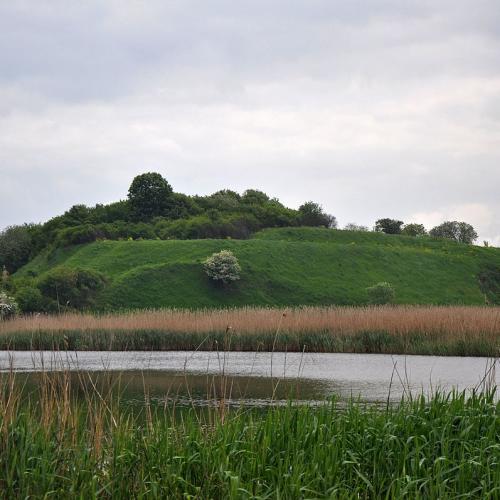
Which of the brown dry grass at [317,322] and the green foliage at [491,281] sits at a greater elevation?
the green foliage at [491,281]

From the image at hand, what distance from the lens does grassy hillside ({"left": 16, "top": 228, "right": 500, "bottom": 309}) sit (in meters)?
51.0

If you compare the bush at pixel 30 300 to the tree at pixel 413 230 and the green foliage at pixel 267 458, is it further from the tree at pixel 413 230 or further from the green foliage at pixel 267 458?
the tree at pixel 413 230

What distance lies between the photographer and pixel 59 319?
103 feet

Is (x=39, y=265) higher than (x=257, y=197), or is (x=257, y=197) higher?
(x=257, y=197)

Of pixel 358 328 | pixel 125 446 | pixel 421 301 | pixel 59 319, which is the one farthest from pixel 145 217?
pixel 125 446

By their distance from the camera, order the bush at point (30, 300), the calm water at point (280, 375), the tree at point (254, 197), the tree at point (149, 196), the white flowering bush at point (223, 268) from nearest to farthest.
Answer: the calm water at point (280, 375) < the bush at point (30, 300) < the white flowering bush at point (223, 268) < the tree at point (149, 196) < the tree at point (254, 197)

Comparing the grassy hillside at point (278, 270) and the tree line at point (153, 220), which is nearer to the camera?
the grassy hillside at point (278, 270)

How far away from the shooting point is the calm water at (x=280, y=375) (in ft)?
47.1

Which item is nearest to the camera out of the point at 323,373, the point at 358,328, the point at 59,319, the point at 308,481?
the point at 308,481

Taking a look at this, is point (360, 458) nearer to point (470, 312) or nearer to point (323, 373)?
point (323, 373)

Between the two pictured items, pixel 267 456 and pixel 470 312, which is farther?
pixel 470 312

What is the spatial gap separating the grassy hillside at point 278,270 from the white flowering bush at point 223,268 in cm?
81

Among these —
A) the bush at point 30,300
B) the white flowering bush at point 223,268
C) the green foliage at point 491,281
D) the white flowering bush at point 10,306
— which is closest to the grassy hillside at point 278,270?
the green foliage at point 491,281

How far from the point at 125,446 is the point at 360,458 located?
6.63 ft
